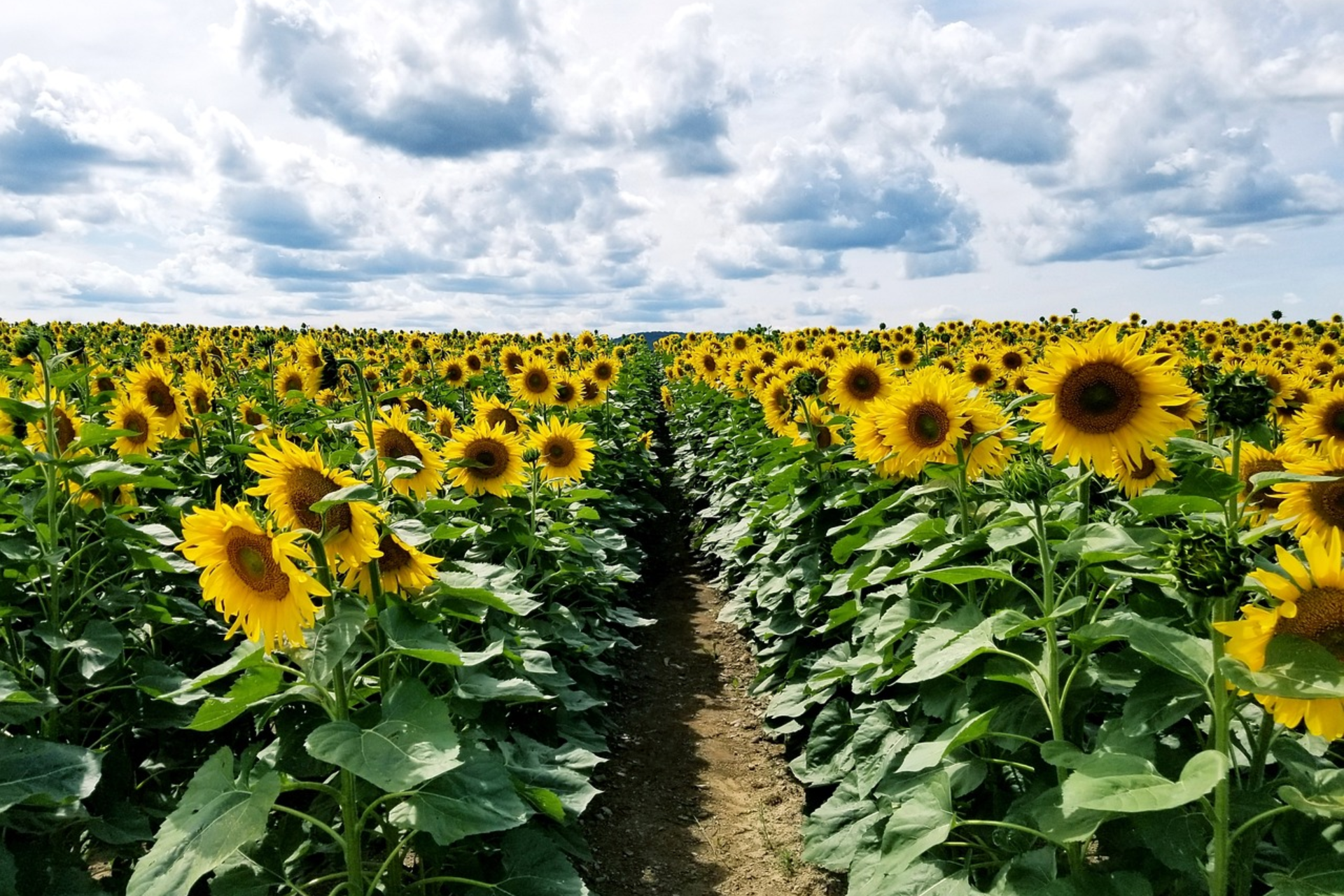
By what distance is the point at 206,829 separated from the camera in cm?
258

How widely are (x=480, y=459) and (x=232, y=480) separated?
8.94 feet

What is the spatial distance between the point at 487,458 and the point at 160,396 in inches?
106

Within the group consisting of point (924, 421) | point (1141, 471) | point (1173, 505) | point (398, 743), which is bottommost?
point (398, 743)

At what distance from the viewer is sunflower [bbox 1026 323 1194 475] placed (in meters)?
3.36

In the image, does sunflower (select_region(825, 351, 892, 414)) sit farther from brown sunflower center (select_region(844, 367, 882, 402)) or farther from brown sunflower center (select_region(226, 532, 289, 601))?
brown sunflower center (select_region(226, 532, 289, 601))

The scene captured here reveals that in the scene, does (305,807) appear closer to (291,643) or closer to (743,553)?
(291,643)

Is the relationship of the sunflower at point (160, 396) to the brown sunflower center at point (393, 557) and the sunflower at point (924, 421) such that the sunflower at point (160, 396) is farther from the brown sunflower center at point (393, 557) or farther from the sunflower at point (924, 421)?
the sunflower at point (924, 421)

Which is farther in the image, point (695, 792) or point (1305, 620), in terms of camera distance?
point (695, 792)

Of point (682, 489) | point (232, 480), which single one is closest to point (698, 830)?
point (232, 480)

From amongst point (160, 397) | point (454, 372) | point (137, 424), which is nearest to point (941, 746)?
point (137, 424)

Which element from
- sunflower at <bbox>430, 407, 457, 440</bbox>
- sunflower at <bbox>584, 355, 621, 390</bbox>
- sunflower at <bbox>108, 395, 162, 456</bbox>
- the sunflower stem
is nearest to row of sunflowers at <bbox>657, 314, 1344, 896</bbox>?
the sunflower stem

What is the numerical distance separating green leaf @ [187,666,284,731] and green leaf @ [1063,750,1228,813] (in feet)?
7.50

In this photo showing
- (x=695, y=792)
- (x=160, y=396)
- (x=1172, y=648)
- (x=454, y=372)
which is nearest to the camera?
(x=1172, y=648)

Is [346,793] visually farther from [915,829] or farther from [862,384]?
[862,384]
